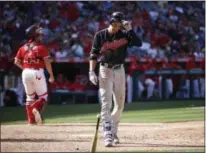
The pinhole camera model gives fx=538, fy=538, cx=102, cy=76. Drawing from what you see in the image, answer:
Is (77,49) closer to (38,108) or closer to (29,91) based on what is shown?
(29,91)

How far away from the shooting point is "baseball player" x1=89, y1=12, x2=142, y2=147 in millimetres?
7465

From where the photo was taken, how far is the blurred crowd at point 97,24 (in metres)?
22.6

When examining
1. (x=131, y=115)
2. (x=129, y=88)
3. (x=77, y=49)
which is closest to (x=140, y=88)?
(x=129, y=88)

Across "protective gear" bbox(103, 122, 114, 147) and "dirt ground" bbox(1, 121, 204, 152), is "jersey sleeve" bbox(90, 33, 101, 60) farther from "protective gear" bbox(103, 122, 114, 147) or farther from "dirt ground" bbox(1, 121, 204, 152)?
"dirt ground" bbox(1, 121, 204, 152)

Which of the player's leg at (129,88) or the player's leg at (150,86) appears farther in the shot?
the player's leg at (150,86)

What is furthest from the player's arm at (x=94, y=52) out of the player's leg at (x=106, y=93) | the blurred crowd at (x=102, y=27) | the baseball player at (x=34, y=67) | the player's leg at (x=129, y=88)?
the blurred crowd at (x=102, y=27)

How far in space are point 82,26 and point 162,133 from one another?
1499 cm

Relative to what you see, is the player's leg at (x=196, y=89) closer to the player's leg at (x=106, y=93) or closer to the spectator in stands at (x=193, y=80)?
the spectator in stands at (x=193, y=80)

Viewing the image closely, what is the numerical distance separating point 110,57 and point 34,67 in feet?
8.09

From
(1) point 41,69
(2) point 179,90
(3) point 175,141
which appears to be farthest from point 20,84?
(3) point 175,141

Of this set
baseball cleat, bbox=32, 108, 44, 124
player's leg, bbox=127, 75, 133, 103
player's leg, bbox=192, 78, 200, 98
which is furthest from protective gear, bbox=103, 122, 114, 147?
player's leg, bbox=192, 78, 200, 98

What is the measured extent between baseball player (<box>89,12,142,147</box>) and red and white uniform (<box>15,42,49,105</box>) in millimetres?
2007

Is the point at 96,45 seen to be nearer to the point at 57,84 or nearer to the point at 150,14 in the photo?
the point at 57,84

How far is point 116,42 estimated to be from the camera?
746 cm
